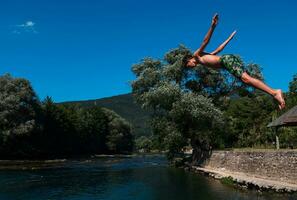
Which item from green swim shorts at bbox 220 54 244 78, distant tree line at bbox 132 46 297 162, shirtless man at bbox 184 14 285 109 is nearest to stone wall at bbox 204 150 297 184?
distant tree line at bbox 132 46 297 162

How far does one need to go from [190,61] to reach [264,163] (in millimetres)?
26865

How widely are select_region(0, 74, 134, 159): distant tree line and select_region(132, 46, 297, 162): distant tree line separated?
23.4 metres

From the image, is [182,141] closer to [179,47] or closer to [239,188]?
[179,47]

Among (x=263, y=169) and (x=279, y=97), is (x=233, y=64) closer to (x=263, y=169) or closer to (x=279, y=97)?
(x=279, y=97)

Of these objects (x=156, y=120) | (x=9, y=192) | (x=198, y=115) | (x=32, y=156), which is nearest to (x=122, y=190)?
(x=9, y=192)

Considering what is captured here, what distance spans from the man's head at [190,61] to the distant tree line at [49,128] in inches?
2568

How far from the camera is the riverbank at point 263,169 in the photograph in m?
25.6

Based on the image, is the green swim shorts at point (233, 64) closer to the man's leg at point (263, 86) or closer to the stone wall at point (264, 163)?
the man's leg at point (263, 86)

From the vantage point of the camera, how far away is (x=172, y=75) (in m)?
49.4

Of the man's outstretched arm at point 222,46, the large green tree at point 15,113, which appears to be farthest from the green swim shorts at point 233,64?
the large green tree at point 15,113

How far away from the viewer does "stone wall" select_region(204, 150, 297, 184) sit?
26.0 metres

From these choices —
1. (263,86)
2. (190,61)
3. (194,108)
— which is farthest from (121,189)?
(263,86)

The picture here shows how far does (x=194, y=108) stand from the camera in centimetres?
4438

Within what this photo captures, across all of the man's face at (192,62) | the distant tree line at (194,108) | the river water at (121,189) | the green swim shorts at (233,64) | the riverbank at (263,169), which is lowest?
the river water at (121,189)
